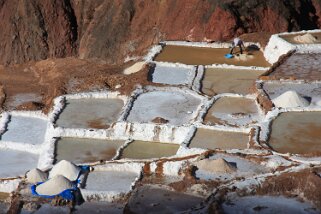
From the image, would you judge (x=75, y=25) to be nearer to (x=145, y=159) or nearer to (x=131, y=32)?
(x=131, y=32)

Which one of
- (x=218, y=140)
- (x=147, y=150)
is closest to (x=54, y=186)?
(x=147, y=150)

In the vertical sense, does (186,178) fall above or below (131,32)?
below

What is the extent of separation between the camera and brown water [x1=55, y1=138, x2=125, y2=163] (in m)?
17.8

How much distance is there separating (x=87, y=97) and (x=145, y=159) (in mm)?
5223

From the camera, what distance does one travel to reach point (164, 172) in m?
15.7

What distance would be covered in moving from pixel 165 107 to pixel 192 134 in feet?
7.68

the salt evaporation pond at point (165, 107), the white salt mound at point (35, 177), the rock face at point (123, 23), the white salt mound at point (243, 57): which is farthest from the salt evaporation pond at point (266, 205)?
the rock face at point (123, 23)

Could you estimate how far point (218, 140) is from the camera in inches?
701

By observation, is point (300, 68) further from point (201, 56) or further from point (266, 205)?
point (266, 205)

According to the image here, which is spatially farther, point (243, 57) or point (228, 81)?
point (243, 57)

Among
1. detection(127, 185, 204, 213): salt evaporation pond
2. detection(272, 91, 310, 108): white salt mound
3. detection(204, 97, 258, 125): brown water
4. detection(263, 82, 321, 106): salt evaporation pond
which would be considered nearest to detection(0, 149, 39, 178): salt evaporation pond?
detection(127, 185, 204, 213): salt evaporation pond

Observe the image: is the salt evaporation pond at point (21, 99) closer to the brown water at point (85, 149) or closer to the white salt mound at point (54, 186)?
the brown water at point (85, 149)

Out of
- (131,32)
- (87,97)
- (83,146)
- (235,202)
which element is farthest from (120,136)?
(131,32)

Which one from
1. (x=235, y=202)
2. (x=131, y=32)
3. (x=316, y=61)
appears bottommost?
(x=235, y=202)
